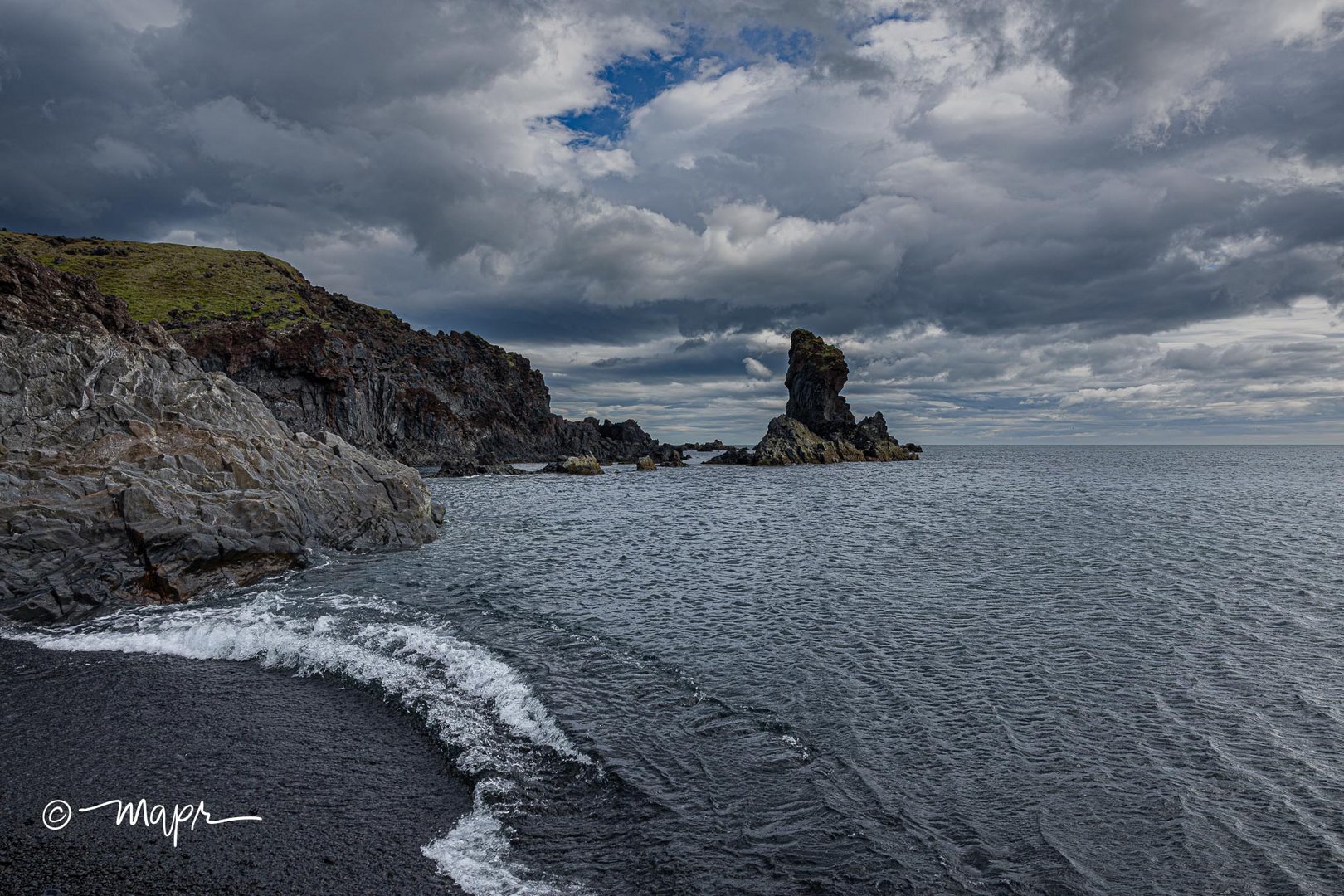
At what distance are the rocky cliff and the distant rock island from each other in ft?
99.9

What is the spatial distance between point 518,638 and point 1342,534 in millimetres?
52295

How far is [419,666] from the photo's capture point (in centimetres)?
1698

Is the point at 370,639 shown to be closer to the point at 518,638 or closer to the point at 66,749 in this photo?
the point at 518,638

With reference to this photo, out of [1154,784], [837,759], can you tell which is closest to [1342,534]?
[1154,784]

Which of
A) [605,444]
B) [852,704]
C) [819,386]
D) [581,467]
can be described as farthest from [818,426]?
[852,704]

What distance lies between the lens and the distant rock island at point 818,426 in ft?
497

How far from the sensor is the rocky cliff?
4528 inches

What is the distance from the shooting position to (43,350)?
32281 mm

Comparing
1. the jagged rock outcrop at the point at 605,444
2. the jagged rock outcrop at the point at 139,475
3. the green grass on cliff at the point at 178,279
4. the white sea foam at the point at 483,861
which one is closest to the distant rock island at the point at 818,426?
the jagged rock outcrop at the point at 605,444

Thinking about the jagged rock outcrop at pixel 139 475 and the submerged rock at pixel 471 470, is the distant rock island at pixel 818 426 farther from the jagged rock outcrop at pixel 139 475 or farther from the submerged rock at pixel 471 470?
the jagged rock outcrop at pixel 139 475

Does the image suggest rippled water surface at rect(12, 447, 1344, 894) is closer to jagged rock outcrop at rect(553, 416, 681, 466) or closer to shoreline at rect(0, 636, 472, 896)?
shoreline at rect(0, 636, 472, 896)

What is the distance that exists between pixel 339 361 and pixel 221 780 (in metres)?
124

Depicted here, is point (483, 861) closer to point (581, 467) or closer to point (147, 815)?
point (147, 815)

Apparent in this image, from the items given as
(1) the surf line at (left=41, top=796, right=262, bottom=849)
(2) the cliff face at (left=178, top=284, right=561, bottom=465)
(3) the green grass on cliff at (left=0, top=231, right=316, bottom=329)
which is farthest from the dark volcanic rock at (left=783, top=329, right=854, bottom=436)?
(1) the surf line at (left=41, top=796, right=262, bottom=849)
